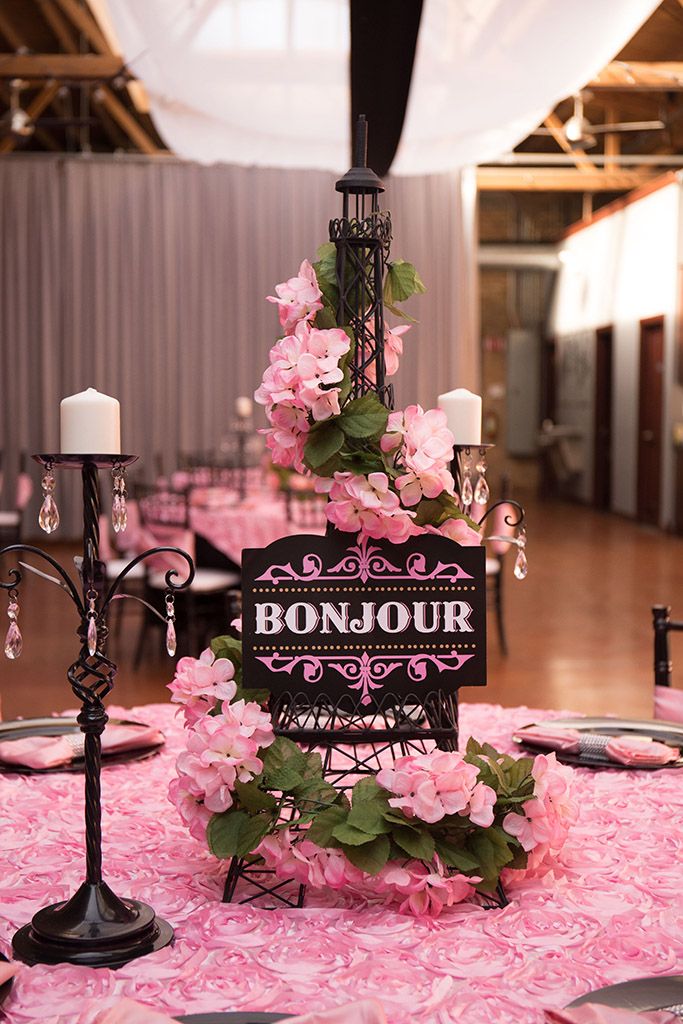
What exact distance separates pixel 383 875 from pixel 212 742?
1.02 ft

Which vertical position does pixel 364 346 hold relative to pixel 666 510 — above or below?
above

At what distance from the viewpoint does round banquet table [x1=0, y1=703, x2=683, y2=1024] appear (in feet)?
5.17

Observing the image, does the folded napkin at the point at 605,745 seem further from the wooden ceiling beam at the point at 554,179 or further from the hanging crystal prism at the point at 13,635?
the wooden ceiling beam at the point at 554,179

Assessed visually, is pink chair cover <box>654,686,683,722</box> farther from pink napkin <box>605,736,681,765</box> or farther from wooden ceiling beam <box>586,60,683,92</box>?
wooden ceiling beam <box>586,60,683,92</box>

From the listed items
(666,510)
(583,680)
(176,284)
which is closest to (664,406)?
(666,510)

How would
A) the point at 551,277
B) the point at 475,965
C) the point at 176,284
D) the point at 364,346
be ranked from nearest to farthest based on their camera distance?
1. the point at 475,965
2. the point at 364,346
3. the point at 176,284
4. the point at 551,277

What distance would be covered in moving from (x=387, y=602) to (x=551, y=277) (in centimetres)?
1696

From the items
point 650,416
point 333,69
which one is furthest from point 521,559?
point 650,416

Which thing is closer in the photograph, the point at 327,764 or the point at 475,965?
the point at 475,965

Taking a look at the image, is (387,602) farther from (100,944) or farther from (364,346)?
(100,944)

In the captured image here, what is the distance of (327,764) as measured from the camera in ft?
6.87

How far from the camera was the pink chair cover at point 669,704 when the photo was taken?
2969 mm

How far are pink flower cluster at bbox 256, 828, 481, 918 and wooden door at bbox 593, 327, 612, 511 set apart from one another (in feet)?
46.2

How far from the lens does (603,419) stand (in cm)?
1585
